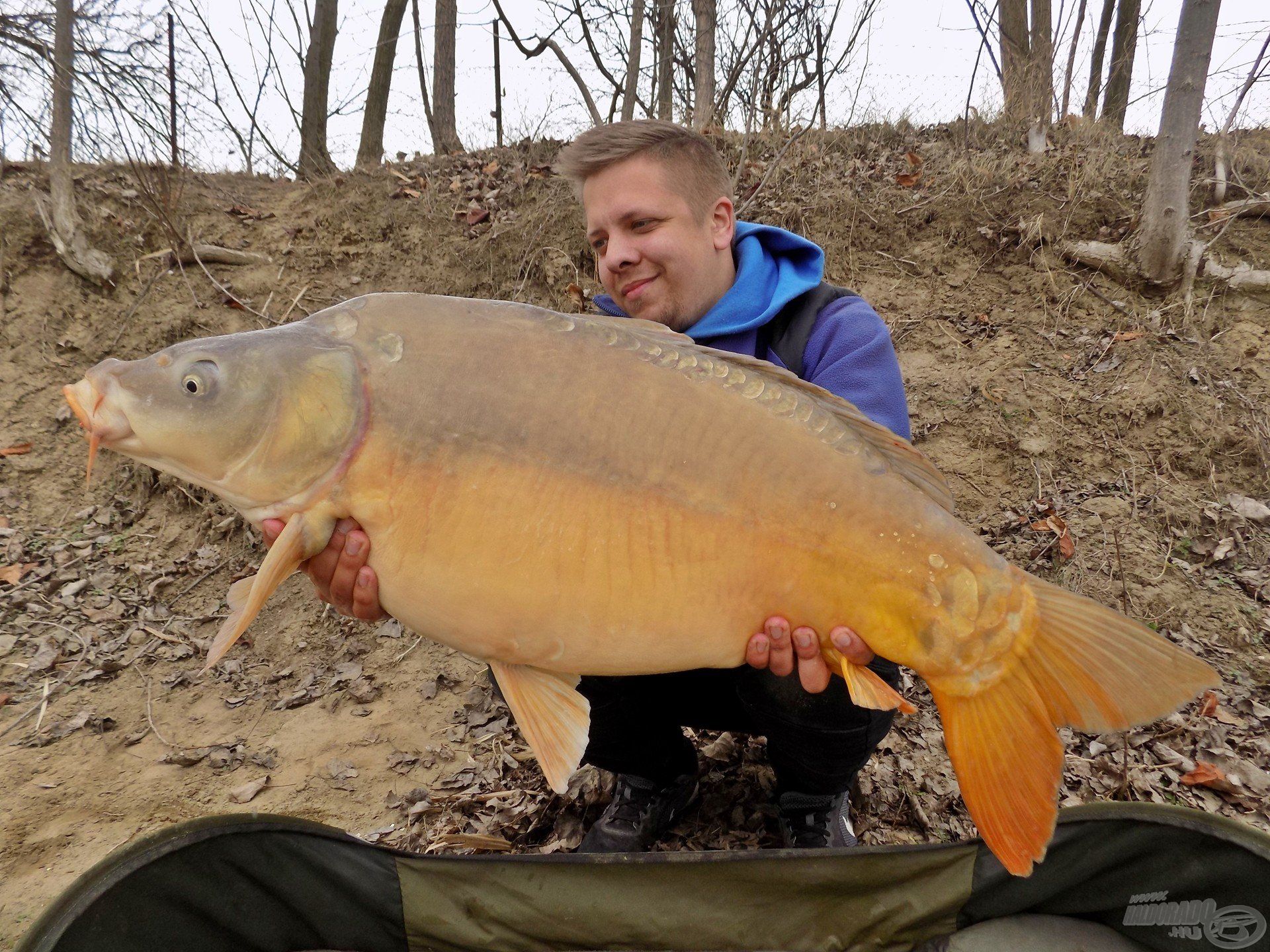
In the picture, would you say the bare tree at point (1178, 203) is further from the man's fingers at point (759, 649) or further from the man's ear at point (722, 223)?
the man's fingers at point (759, 649)

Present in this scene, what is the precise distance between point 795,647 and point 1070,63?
560cm

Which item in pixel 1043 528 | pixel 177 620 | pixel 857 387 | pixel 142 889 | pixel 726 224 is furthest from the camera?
pixel 177 620

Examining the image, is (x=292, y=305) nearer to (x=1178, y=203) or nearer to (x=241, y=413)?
(x=241, y=413)

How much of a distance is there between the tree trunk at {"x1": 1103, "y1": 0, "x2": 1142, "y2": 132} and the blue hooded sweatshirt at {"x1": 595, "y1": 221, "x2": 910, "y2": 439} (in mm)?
4048

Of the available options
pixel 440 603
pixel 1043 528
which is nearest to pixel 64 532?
pixel 440 603

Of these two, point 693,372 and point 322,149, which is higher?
point 322,149

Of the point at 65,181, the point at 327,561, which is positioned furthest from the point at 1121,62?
the point at 65,181

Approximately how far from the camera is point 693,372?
1.28 m

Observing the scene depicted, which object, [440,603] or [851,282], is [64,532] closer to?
[440,603]

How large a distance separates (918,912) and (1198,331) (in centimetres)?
297

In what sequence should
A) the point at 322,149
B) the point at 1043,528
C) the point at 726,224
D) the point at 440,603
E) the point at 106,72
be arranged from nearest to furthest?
1. the point at 440,603
2. the point at 726,224
3. the point at 1043,528
4. the point at 106,72
5. the point at 322,149

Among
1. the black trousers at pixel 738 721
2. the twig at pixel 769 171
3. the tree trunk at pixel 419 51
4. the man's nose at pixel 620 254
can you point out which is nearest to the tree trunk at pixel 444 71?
the tree trunk at pixel 419 51

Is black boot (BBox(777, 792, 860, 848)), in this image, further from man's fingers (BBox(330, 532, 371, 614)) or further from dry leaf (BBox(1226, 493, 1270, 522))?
dry leaf (BBox(1226, 493, 1270, 522))

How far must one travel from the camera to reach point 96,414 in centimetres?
117
